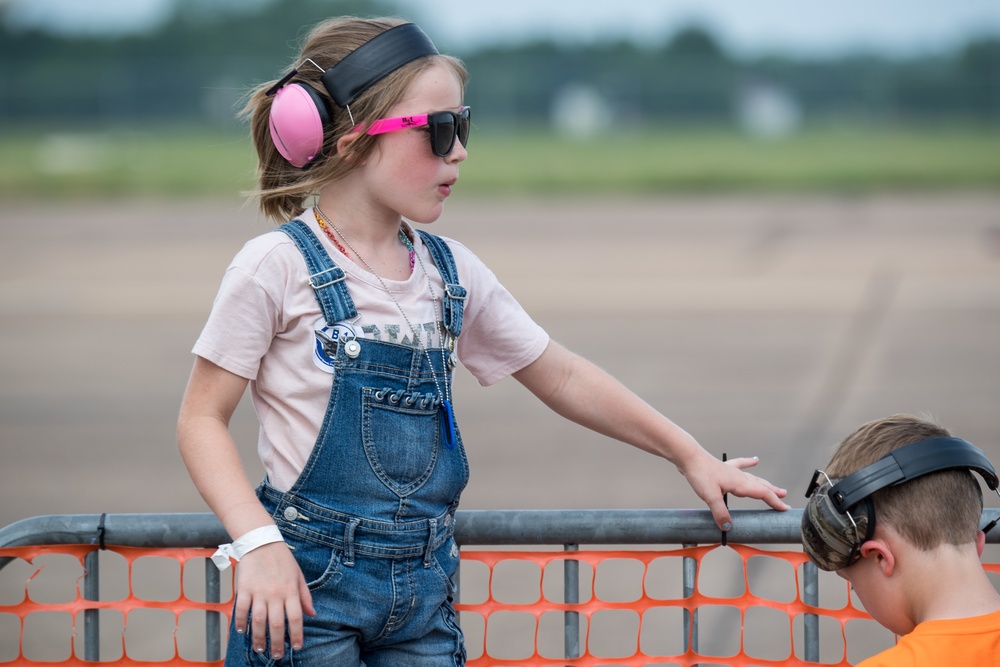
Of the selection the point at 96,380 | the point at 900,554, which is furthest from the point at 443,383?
the point at 96,380

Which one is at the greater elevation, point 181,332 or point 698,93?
point 698,93

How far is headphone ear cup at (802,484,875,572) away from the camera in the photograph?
1800 mm

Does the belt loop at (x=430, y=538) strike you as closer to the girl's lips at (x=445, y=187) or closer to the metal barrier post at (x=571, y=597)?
the metal barrier post at (x=571, y=597)

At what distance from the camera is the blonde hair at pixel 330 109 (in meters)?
2.02

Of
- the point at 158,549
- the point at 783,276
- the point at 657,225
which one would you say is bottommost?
the point at 158,549

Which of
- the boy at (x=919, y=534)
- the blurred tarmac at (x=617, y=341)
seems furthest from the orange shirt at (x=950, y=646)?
the blurred tarmac at (x=617, y=341)

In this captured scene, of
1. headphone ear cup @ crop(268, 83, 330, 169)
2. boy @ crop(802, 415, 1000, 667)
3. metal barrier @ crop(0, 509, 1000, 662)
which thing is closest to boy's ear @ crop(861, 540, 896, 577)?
boy @ crop(802, 415, 1000, 667)

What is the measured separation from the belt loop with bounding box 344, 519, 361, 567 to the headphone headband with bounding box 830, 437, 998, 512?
2.64 feet

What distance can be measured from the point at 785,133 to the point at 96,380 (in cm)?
3914

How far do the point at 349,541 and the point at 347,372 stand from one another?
A: 0.29m

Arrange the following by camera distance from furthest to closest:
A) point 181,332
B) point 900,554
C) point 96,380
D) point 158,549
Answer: point 181,332 → point 96,380 → point 158,549 → point 900,554

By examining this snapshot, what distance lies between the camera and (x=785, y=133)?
44.9 metres

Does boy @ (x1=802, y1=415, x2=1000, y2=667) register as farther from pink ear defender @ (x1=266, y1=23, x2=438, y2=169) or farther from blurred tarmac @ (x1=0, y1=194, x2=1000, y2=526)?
blurred tarmac @ (x1=0, y1=194, x2=1000, y2=526)

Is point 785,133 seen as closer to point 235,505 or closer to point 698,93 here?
point 698,93
